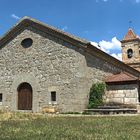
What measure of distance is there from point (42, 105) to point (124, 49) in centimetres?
2148

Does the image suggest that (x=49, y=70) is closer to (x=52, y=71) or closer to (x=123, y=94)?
(x=52, y=71)

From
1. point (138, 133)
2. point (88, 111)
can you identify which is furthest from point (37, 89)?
point (138, 133)

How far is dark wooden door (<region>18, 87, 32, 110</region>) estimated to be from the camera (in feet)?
80.3

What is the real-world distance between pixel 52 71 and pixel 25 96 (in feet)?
10.9

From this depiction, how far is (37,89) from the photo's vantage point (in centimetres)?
2391

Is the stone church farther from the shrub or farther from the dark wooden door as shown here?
the shrub

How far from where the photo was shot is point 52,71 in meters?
23.4

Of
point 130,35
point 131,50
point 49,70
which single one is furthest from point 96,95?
point 130,35

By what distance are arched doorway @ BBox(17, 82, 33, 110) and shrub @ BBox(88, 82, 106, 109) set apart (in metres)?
4.90

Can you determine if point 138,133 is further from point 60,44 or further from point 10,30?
point 10,30

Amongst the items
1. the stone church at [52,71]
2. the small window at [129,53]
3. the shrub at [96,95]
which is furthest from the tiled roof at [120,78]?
the small window at [129,53]

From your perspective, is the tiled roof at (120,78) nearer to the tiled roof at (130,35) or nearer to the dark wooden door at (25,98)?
the dark wooden door at (25,98)

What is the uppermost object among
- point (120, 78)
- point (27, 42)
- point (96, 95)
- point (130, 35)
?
point (130, 35)

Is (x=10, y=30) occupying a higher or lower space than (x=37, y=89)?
higher
